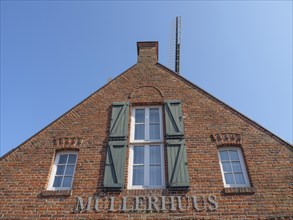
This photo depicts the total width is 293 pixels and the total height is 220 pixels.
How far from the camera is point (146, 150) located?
27.1 ft

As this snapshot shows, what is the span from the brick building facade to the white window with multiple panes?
0.03m

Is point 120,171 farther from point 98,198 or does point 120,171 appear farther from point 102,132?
point 102,132

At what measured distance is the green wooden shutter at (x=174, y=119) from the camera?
836 cm

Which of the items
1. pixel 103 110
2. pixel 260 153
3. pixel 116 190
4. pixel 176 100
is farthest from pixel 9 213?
pixel 260 153

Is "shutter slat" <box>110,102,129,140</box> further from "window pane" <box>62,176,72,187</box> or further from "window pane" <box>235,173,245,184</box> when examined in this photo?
"window pane" <box>235,173,245,184</box>

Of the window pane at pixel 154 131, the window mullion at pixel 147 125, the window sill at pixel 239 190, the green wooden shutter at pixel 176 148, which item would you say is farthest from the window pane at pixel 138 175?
the window sill at pixel 239 190

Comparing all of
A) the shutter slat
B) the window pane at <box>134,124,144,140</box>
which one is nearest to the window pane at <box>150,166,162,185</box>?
the window pane at <box>134,124,144,140</box>

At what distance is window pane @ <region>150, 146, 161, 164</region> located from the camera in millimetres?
7996

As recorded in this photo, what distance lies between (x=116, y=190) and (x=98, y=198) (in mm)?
503

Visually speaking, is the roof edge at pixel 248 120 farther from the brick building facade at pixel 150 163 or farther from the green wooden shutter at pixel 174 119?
the green wooden shutter at pixel 174 119

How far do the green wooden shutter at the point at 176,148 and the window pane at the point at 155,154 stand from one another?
0.36 metres

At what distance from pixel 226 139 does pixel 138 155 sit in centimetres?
272

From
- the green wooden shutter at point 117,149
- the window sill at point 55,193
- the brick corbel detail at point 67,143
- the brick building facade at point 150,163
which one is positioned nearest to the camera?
the brick building facade at point 150,163

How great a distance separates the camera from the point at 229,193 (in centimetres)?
698
